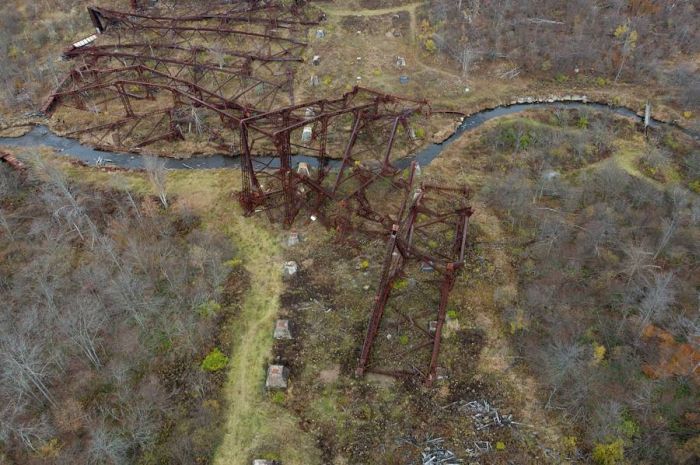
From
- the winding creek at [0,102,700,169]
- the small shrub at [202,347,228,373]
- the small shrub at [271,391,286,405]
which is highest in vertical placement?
the winding creek at [0,102,700,169]

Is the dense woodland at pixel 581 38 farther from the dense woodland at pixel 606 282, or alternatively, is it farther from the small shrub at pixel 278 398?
the small shrub at pixel 278 398

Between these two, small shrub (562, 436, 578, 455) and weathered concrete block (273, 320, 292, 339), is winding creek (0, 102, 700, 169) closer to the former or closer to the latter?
weathered concrete block (273, 320, 292, 339)

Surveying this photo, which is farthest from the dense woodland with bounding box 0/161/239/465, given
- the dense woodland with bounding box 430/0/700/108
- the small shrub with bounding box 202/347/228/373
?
the dense woodland with bounding box 430/0/700/108

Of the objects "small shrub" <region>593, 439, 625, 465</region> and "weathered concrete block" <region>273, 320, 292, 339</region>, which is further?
"weathered concrete block" <region>273, 320, 292, 339</region>

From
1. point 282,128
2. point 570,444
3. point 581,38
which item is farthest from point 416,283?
point 581,38

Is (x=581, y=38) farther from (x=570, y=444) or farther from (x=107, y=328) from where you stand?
(x=107, y=328)

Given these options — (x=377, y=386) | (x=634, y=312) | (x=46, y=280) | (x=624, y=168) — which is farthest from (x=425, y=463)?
(x=624, y=168)
